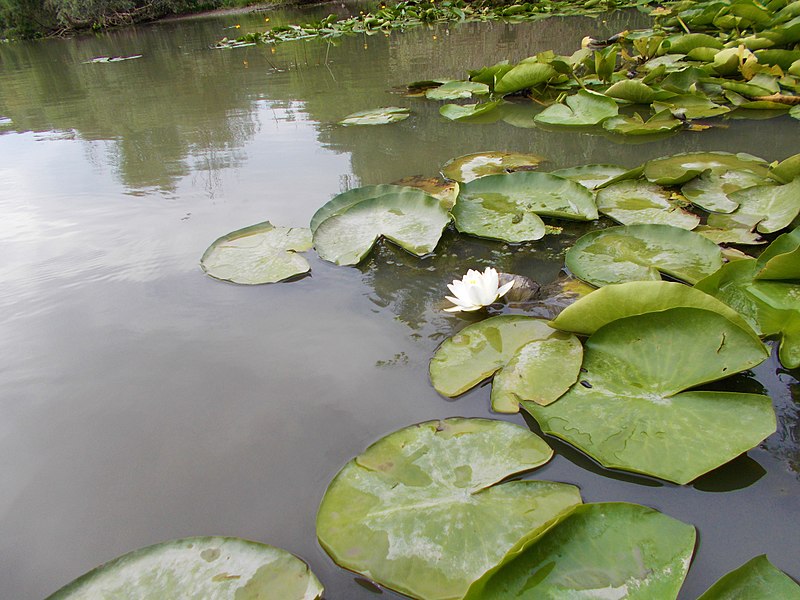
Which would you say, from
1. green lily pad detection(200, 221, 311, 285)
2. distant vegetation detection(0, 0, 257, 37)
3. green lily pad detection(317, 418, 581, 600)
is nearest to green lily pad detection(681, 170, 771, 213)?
green lily pad detection(317, 418, 581, 600)

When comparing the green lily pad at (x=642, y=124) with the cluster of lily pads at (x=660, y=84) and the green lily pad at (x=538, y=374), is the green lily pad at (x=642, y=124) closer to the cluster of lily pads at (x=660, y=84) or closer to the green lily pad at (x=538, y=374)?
the cluster of lily pads at (x=660, y=84)

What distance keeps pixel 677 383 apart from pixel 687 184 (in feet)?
3.59

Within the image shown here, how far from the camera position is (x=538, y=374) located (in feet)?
3.33

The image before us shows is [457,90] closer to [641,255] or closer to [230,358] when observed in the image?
[641,255]

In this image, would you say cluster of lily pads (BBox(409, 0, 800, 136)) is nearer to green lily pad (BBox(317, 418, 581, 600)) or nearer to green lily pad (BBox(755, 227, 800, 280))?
green lily pad (BBox(755, 227, 800, 280))

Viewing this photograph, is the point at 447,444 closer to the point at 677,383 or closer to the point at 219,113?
the point at 677,383

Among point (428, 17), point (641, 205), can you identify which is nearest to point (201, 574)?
point (641, 205)

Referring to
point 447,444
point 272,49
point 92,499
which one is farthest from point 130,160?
point 272,49

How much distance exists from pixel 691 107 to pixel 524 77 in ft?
3.11

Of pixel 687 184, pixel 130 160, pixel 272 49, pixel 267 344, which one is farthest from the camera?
pixel 272 49

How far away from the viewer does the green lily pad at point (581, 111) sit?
2562 millimetres

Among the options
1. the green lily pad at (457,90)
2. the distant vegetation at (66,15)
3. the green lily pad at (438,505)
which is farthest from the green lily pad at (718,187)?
the distant vegetation at (66,15)

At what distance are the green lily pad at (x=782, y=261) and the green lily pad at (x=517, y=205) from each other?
0.52 meters

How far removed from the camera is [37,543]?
0.84m
